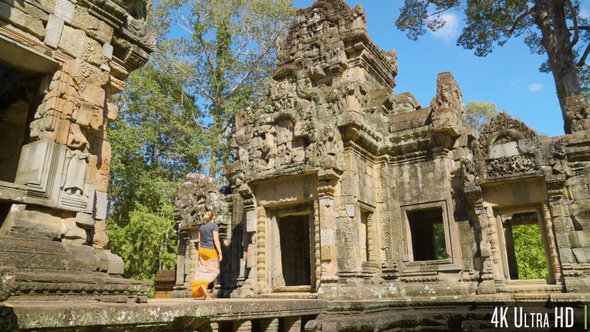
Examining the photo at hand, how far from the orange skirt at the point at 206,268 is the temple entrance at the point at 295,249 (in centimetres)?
669

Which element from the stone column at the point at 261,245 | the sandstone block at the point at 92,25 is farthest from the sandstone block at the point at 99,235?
the stone column at the point at 261,245

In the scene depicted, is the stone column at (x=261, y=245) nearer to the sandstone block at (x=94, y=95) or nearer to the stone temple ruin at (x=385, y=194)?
the stone temple ruin at (x=385, y=194)

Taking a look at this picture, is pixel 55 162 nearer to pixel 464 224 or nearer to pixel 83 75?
pixel 83 75

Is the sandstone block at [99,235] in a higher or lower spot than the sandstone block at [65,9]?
lower

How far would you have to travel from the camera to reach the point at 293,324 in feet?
18.9

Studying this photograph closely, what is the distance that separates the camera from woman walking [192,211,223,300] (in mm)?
6238

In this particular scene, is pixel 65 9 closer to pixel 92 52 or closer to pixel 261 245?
pixel 92 52

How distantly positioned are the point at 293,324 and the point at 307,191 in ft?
14.2

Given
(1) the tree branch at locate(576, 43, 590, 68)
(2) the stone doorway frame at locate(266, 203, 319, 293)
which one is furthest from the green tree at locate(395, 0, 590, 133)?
(2) the stone doorway frame at locate(266, 203, 319, 293)

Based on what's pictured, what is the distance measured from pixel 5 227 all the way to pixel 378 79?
37.9 feet

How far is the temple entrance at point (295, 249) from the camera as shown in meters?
13.1

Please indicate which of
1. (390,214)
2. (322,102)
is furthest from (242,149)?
(390,214)

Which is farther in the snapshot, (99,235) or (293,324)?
(293,324)

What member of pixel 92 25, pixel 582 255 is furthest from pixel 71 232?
pixel 582 255
